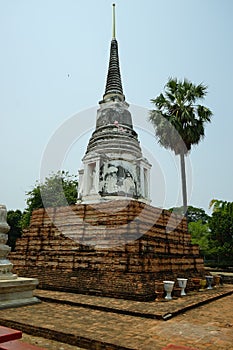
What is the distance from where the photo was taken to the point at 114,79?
20016mm

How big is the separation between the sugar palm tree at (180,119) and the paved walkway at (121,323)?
11.2 metres

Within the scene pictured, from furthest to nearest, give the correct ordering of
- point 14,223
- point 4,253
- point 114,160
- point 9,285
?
point 14,223, point 114,160, point 4,253, point 9,285

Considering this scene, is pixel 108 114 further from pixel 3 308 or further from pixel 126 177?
pixel 3 308

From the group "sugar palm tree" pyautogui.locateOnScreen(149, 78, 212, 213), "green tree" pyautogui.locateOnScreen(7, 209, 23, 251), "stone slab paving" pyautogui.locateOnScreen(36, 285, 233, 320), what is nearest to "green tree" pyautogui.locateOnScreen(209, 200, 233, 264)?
"sugar palm tree" pyautogui.locateOnScreen(149, 78, 212, 213)

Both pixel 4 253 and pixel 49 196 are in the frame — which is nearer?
pixel 4 253

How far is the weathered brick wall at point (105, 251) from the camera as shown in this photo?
8.89 metres

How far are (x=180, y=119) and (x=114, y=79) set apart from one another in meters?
5.28

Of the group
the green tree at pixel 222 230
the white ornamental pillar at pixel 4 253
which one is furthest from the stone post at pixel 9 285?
the green tree at pixel 222 230

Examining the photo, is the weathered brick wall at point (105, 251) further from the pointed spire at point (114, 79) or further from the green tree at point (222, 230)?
the green tree at point (222, 230)

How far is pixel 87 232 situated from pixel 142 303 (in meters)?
3.83

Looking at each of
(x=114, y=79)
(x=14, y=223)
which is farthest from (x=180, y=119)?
(x=14, y=223)

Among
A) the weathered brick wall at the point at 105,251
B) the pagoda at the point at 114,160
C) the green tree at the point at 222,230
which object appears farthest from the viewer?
the green tree at the point at 222,230

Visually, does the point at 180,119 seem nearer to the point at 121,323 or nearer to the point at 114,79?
the point at 114,79

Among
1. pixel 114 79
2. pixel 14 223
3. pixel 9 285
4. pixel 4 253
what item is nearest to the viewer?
pixel 9 285
